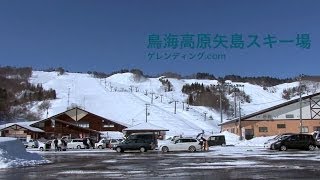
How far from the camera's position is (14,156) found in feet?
87.0

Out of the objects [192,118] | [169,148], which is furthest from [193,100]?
[169,148]

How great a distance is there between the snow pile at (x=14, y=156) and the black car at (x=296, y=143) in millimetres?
22059

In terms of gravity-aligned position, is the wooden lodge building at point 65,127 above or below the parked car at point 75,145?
above

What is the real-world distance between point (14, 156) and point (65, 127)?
69.4 meters

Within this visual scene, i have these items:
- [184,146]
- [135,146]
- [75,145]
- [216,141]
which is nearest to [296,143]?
[184,146]

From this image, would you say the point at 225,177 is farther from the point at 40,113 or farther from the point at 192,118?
the point at 40,113

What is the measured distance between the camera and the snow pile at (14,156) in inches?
974

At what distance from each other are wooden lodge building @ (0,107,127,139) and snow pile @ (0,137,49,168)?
63621mm

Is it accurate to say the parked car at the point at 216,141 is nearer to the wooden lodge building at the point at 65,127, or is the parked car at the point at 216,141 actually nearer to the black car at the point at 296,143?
the black car at the point at 296,143

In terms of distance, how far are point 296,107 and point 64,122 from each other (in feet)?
138

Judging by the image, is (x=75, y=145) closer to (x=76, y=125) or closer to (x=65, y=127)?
(x=65, y=127)

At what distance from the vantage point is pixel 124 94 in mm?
183000

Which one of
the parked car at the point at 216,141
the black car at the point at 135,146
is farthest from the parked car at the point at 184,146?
the parked car at the point at 216,141

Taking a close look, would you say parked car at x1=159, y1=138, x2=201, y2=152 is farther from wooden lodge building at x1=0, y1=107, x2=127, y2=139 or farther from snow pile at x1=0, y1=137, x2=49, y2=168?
wooden lodge building at x1=0, y1=107, x2=127, y2=139
